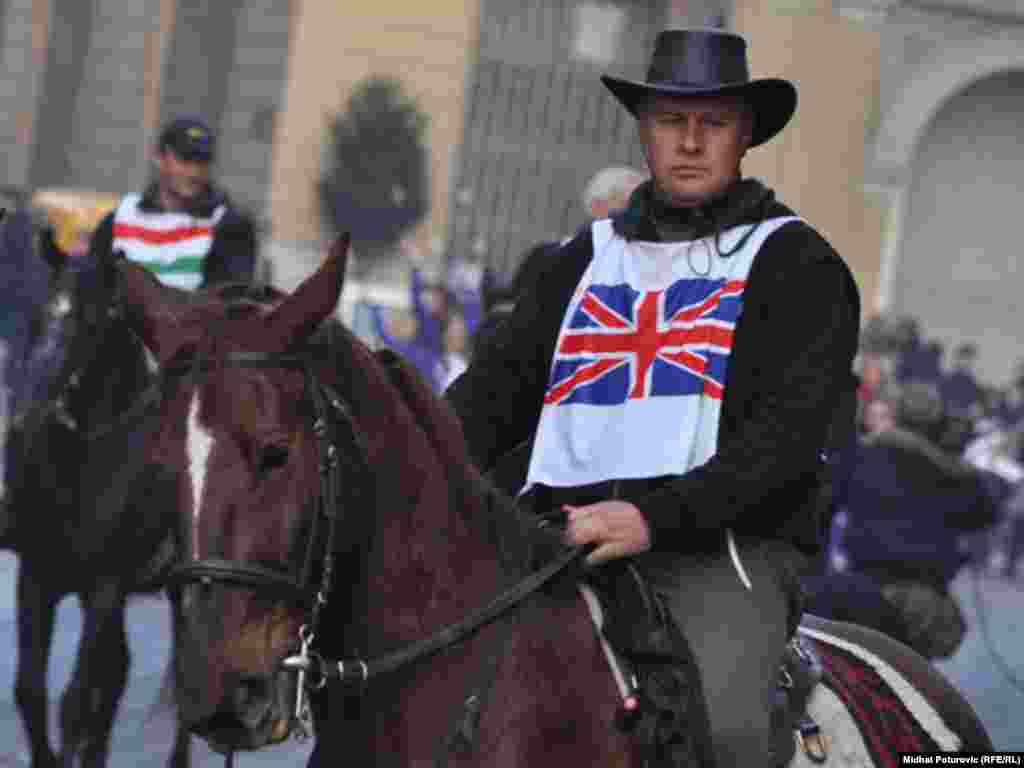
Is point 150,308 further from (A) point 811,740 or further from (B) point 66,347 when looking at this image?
(B) point 66,347

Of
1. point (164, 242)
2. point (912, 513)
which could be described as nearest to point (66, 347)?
point (164, 242)

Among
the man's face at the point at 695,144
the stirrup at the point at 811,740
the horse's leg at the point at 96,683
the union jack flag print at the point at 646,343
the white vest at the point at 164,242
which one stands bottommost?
the horse's leg at the point at 96,683

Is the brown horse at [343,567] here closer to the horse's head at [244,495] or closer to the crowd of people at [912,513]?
the horse's head at [244,495]

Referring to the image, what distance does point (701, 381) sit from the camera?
3.78m

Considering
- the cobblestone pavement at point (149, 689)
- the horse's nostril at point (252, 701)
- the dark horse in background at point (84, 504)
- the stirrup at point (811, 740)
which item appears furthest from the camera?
the cobblestone pavement at point (149, 689)

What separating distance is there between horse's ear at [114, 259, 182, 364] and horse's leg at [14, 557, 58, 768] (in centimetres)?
350

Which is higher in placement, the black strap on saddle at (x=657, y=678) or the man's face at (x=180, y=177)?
the man's face at (x=180, y=177)

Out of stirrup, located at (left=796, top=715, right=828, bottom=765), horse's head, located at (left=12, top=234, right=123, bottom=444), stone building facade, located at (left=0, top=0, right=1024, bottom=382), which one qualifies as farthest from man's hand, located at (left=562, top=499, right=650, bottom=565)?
stone building facade, located at (left=0, top=0, right=1024, bottom=382)

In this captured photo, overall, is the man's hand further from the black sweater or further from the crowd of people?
the crowd of people

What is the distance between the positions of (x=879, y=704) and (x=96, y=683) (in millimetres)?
3045

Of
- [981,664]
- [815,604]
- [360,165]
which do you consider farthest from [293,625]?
[360,165]

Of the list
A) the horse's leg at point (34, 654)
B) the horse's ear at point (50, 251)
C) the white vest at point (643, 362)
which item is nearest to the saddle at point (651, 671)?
the white vest at point (643, 362)

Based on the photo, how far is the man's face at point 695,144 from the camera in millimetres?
3875

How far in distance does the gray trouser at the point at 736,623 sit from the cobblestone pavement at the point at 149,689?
303cm
